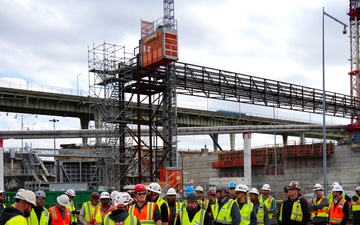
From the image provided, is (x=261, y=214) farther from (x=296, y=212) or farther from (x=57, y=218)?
(x=57, y=218)

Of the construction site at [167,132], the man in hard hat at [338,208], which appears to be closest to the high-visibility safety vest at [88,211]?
the man in hard hat at [338,208]

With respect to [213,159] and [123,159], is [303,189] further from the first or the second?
[123,159]

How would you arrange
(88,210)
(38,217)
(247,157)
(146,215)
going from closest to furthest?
(146,215) → (38,217) → (88,210) → (247,157)

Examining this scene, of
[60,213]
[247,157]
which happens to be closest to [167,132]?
[247,157]

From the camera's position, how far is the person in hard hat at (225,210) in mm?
9391

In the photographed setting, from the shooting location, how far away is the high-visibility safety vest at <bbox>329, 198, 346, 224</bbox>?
12.1 metres

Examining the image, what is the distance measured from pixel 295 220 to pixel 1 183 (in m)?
41.0

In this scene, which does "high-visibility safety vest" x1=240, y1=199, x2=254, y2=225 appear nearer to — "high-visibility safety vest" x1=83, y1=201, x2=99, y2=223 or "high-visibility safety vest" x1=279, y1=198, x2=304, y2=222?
"high-visibility safety vest" x1=279, y1=198, x2=304, y2=222

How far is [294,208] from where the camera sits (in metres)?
10.5

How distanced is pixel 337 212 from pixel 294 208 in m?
2.24

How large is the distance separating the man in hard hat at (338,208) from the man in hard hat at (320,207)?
0.22 meters

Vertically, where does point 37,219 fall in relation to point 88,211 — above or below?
above

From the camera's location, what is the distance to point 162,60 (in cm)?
Result: 3388

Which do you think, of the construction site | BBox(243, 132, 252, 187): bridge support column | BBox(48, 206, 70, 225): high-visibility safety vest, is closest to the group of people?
BBox(48, 206, 70, 225): high-visibility safety vest
